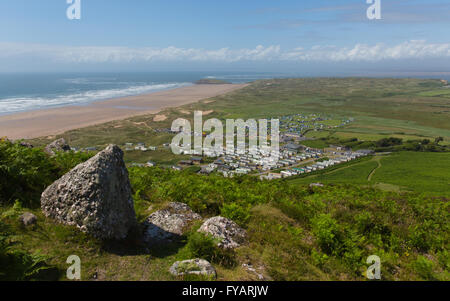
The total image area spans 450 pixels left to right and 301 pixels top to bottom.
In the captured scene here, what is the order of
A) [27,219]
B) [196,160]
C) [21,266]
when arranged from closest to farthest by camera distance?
[21,266]
[27,219]
[196,160]

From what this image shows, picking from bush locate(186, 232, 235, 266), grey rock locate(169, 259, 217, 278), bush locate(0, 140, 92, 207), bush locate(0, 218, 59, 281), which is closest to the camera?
bush locate(0, 218, 59, 281)

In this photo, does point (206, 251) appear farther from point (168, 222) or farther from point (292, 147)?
point (292, 147)

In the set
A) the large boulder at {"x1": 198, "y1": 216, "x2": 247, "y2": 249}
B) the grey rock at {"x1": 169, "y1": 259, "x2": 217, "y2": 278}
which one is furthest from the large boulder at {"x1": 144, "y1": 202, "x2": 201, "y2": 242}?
the grey rock at {"x1": 169, "y1": 259, "x2": 217, "y2": 278}

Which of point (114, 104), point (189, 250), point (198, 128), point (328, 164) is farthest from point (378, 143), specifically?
point (114, 104)

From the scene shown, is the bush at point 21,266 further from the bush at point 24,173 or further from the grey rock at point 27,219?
the bush at point 24,173

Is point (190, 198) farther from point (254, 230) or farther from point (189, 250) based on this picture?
point (189, 250)

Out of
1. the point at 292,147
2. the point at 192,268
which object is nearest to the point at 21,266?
the point at 192,268

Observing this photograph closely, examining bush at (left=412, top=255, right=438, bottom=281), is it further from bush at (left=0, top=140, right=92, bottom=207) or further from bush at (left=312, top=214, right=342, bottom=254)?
bush at (left=0, top=140, right=92, bottom=207)
